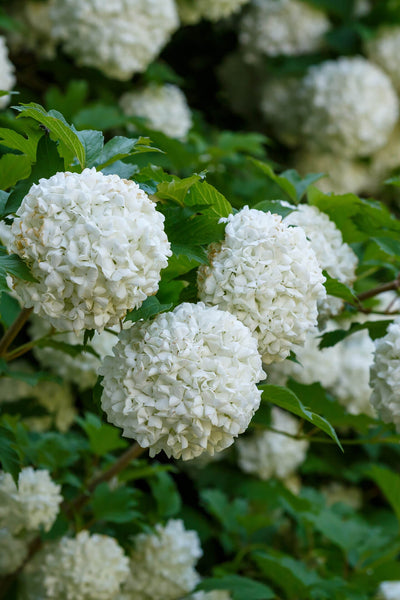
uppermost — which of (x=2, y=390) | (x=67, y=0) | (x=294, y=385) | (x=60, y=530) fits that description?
(x=67, y=0)

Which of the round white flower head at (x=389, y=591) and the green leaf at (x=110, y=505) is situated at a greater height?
the green leaf at (x=110, y=505)

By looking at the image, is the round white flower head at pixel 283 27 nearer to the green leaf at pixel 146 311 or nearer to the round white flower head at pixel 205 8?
the round white flower head at pixel 205 8

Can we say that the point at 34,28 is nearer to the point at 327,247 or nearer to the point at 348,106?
the point at 348,106

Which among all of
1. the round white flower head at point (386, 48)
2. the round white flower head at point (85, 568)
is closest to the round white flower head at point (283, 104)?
the round white flower head at point (386, 48)

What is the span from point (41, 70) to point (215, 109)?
100 cm

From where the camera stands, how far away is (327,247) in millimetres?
1416

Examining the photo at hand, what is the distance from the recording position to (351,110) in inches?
124

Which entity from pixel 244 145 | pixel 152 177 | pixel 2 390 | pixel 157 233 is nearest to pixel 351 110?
pixel 244 145

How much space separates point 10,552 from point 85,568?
265 mm

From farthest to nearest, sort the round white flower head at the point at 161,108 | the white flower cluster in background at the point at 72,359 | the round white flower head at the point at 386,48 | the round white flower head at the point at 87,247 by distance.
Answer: the round white flower head at the point at 386,48 < the round white flower head at the point at 161,108 < the white flower cluster in background at the point at 72,359 < the round white flower head at the point at 87,247

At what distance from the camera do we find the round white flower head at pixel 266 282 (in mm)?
1097

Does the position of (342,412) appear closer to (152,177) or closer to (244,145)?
(152,177)

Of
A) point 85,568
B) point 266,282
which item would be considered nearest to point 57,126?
point 266,282

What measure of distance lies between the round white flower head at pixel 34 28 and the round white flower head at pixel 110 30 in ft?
0.75
